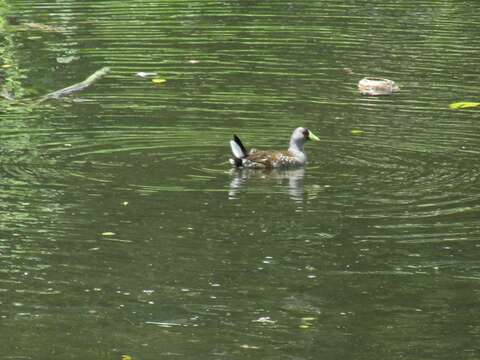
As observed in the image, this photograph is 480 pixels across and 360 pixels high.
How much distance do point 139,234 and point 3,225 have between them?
1096 millimetres

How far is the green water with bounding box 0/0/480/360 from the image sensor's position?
8273 mm

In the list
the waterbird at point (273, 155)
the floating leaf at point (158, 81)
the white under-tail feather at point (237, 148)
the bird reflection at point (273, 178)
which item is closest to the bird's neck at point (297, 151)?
the waterbird at point (273, 155)

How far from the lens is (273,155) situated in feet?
41.7

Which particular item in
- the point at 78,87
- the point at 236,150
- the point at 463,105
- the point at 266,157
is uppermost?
the point at 236,150

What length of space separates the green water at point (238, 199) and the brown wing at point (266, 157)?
11cm

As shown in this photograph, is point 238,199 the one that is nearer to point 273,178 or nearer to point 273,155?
point 273,178

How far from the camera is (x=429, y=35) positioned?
19.6m

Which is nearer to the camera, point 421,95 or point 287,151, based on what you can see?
point 287,151

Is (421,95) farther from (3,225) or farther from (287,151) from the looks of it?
(3,225)

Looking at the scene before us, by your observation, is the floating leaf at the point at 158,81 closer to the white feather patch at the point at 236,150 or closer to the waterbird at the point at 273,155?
the waterbird at the point at 273,155

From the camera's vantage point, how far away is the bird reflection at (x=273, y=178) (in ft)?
38.3

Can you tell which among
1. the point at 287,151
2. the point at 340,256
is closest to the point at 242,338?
the point at 340,256

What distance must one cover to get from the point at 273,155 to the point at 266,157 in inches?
3.7

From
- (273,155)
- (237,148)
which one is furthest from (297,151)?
(237,148)
